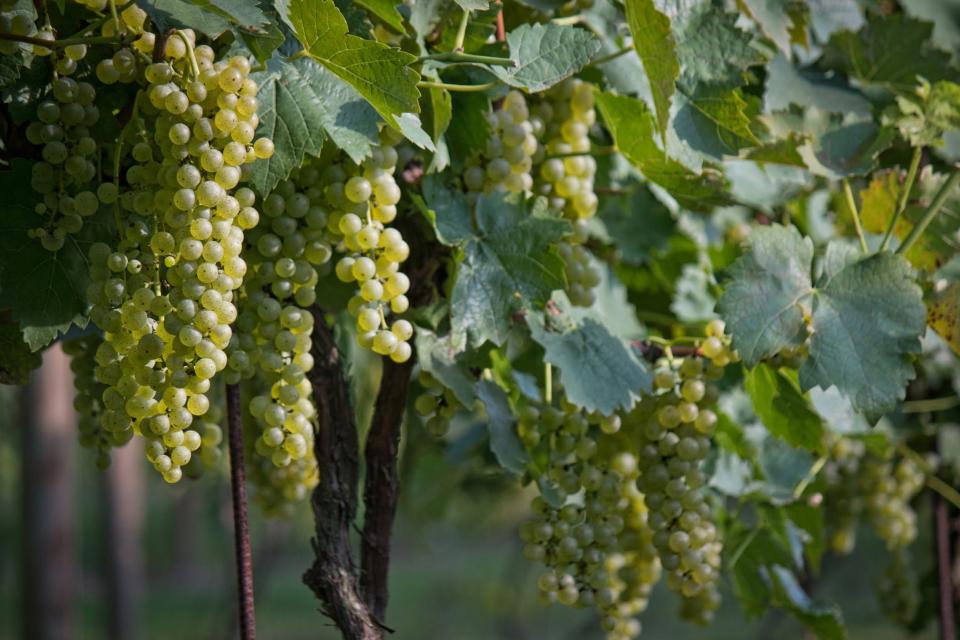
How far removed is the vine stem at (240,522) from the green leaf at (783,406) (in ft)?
2.09

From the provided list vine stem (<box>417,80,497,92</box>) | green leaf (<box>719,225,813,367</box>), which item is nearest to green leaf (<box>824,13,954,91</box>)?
green leaf (<box>719,225,813,367</box>)

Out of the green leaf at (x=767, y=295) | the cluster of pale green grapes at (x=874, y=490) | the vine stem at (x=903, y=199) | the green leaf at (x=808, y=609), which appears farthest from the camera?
the cluster of pale green grapes at (x=874, y=490)

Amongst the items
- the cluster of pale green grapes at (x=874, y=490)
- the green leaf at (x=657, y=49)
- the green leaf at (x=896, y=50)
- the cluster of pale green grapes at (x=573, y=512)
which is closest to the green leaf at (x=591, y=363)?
the cluster of pale green grapes at (x=573, y=512)

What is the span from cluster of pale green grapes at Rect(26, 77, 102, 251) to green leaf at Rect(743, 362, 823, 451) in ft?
2.65

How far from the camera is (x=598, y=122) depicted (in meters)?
1.53

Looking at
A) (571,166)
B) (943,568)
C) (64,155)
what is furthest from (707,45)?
(943,568)

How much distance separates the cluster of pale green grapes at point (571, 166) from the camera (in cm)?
126

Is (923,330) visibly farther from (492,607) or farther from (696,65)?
(492,607)

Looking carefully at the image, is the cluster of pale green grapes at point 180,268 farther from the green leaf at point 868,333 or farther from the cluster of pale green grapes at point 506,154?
Answer: the green leaf at point 868,333

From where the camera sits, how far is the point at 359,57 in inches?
36.0

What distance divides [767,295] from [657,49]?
1.05 feet

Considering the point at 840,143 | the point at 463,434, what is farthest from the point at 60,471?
the point at 840,143

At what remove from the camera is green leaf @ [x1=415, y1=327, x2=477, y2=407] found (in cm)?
115

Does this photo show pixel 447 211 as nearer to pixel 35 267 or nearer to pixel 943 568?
pixel 35 267
